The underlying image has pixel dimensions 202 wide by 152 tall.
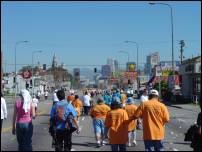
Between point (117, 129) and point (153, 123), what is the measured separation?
1.16 m

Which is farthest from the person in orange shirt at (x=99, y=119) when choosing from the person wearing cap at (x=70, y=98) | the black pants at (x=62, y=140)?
the person wearing cap at (x=70, y=98)

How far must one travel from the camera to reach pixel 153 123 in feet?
38.5

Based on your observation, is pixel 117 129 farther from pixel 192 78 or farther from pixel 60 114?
pixel 192 78

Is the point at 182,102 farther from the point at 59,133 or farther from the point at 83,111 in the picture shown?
the point at 59,133

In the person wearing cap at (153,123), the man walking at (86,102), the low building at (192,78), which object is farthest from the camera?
the low building at (192,78)

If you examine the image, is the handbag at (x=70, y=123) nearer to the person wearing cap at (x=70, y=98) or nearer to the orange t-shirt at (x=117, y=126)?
the orange t-shirt at (x=117, y=126)

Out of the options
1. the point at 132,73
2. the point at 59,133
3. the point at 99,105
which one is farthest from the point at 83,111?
the point at 132,73

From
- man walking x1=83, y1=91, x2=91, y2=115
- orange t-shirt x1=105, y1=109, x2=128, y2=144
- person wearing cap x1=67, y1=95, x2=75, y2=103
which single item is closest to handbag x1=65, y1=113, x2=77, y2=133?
orange t-shirt x1=105, y1=109, x2=128, y2=144

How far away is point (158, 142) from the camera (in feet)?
38.1

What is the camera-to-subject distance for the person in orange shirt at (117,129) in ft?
40.9

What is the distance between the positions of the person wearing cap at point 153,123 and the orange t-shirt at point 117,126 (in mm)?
767

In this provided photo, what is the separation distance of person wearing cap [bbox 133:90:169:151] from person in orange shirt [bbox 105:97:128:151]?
774 mm

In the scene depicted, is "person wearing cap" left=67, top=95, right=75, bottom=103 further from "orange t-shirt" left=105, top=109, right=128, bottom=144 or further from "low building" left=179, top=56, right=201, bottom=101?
"low building" left=179, top=56, right=201, bottom=101

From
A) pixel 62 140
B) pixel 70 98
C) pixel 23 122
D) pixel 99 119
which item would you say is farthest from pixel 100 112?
pixel 70 98
